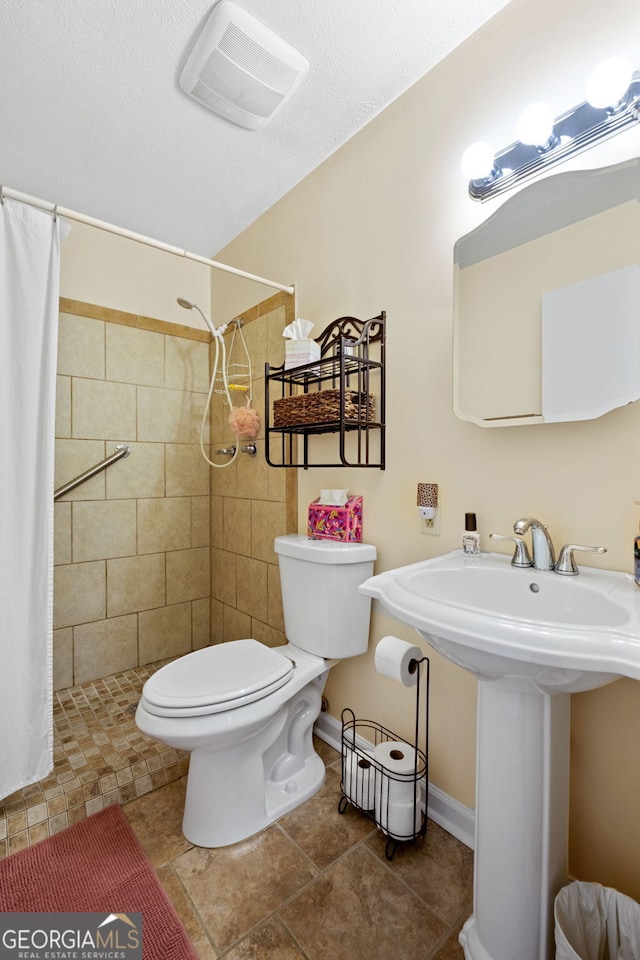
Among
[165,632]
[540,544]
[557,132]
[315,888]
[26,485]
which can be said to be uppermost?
[557,132]

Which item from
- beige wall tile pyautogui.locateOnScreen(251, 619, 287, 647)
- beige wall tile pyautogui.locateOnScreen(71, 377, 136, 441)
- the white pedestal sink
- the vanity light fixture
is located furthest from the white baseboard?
beige wall tile pyautogui.locateOnScreen(71, 377, 136, 441)

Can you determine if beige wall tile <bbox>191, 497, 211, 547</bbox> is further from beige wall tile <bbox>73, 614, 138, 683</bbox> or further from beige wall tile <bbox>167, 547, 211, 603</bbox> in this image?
beige wall tile <bbox>73, 614, 138, 683</bbox>

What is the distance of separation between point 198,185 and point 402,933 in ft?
8.60

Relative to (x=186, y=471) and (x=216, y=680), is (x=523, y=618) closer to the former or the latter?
(x=216, y=680)

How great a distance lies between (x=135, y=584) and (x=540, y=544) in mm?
1965

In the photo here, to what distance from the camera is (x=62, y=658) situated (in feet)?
6.77

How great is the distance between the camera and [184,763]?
5.30 feet

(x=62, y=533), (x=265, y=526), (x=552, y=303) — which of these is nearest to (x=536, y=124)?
(x=552, y=303)

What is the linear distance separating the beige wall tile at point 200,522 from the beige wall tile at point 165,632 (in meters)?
0.36

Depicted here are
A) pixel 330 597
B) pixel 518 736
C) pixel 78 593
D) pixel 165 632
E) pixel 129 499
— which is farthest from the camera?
pixel 165 632

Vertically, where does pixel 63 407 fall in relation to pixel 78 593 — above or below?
above

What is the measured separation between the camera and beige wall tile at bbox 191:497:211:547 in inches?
98.2

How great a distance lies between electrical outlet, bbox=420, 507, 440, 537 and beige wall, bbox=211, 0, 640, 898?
0.03 m

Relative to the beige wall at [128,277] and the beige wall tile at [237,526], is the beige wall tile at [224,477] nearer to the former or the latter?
the beige wall tile at [237,526]
